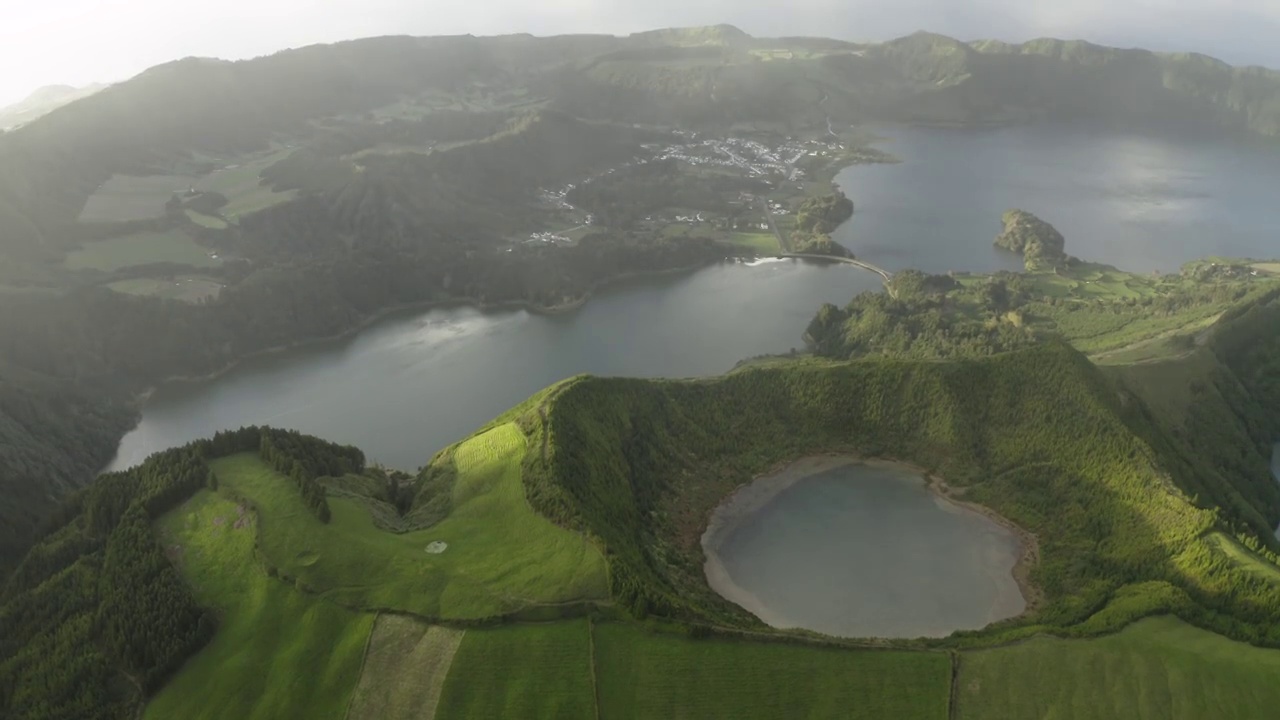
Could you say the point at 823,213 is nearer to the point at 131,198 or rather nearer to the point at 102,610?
the point at 131,198

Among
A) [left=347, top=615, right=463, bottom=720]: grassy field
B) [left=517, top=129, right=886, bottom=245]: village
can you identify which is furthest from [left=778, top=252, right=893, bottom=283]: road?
[left=347, top=615, right=463, bottom=720]: grassy field

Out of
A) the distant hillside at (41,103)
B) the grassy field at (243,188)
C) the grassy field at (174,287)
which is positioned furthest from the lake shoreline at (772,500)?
the distant hillside at (41,103)

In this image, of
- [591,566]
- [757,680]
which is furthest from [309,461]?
[757,680]

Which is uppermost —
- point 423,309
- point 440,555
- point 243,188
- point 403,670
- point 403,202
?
point 243,188

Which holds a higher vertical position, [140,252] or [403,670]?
[140,252]

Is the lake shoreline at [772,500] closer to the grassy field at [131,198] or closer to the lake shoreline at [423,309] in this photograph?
the lake shoreline at [423,309]

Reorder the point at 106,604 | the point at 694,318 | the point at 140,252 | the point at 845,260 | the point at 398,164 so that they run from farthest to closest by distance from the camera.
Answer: the point at 398,164, the point at 845,260, the point at 140,252, the point at 694,318, the point at 106,604

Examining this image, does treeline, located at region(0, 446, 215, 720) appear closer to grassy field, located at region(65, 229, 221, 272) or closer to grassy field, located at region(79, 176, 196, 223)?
grassy field, located at region(65, 229, 221, 272)
